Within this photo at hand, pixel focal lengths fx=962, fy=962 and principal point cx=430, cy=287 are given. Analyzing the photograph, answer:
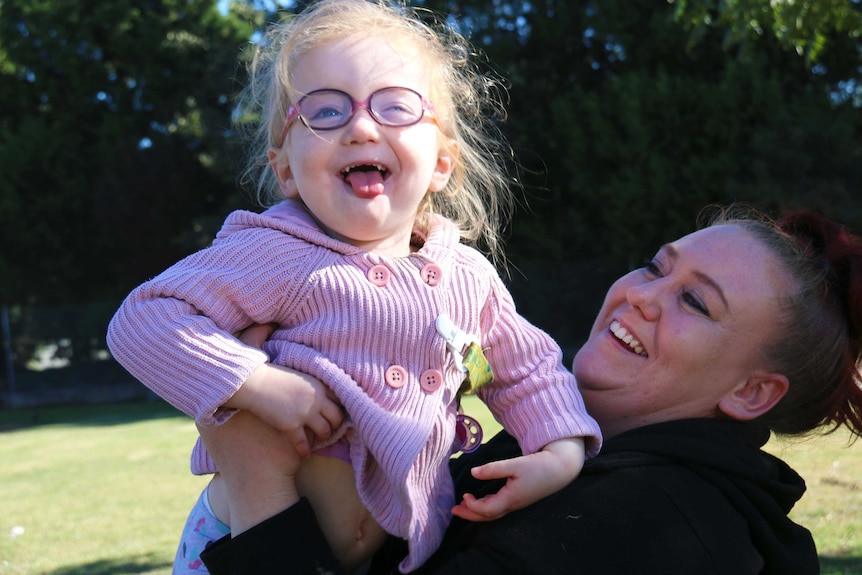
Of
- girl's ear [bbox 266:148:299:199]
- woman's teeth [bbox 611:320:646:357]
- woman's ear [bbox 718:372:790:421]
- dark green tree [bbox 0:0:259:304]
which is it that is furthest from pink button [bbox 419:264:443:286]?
dark green tree [bbox 0:0:259:304]

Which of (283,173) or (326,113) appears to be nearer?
(326,113)

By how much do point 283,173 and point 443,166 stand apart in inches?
16.4

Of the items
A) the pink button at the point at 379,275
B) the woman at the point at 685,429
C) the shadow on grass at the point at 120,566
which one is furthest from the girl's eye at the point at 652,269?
the shadow on grass at the point at 120,566

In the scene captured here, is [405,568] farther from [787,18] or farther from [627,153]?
[627,153]

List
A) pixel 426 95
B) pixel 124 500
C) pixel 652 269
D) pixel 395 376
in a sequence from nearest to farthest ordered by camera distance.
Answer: pixel 395 376
pixel 426 95
pixel 652 269
pixel 124 500

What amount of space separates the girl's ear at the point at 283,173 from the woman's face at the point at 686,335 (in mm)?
882

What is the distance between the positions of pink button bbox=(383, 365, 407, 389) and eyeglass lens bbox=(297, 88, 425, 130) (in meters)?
0.56

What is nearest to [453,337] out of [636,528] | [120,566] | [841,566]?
[636,528]

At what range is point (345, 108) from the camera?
7.25 feet

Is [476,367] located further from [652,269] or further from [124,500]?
[124,500]

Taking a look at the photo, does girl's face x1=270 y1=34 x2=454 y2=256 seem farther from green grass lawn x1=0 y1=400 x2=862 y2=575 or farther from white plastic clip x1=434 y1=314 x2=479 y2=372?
green grass lawn x1=0 y1=400 x2=862 y2=575

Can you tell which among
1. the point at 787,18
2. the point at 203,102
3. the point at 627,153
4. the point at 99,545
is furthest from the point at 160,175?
the point at 787,18

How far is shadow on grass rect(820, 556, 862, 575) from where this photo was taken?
4414 mm

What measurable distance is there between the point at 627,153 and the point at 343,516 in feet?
56.8
